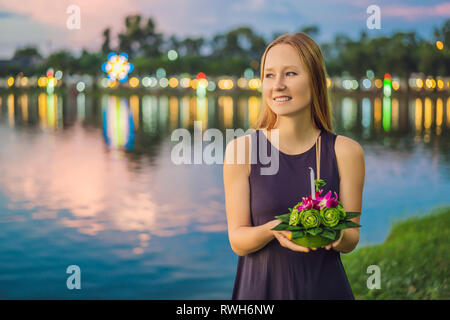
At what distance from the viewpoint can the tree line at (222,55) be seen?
103 meters

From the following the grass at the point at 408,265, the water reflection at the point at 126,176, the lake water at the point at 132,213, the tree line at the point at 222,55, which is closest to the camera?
the grass at the point at 408,265

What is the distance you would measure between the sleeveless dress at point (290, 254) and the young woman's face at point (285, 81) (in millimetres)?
208

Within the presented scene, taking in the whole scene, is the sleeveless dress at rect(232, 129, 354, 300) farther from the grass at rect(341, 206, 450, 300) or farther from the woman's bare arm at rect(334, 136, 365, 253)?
the grass at rect(341, 206, 450, 300)

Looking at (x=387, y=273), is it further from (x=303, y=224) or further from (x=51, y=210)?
(x=51, y=210)

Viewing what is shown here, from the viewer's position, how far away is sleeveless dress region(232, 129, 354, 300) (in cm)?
288

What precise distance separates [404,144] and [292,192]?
29.5 m

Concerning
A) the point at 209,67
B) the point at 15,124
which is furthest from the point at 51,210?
the point at 209,67

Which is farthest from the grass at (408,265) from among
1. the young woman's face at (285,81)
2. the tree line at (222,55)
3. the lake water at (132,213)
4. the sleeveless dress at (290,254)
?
the tree line at (222,55)

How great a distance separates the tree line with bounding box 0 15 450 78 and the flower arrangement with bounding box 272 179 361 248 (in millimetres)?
94060

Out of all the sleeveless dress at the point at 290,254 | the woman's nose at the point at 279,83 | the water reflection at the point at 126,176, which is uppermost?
the woman's nose at the point at 279,83

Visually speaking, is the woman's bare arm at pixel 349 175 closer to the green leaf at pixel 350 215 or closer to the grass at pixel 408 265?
the green leaf at pixel 350 215

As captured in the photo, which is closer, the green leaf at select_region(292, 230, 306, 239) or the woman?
the green leaf at select_region(292, 230, 306, 239)

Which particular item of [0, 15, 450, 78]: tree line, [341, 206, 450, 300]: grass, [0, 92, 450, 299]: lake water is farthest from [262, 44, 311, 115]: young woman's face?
[0, 15, 450, 78]: tree line

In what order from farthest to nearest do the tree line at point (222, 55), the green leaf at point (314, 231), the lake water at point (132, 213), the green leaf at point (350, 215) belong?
the tree line at point (222, 55) → the lake water at point (132, 213) → the green leaf at point (350, 215) → the green leaf at point (314, 231)
